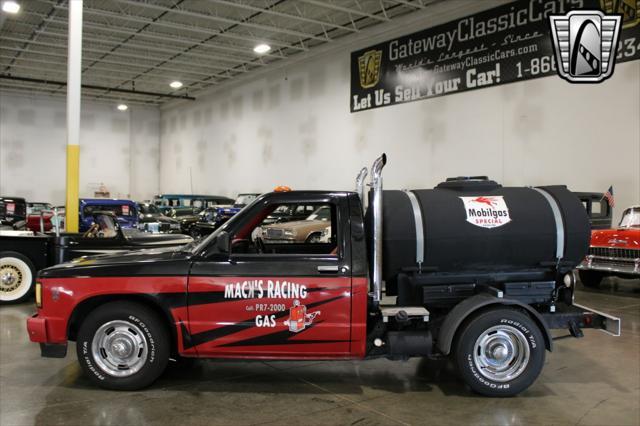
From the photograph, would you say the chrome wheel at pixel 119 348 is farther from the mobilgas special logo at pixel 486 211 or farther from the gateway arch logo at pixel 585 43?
the gateway arch logo at pixel 585 43

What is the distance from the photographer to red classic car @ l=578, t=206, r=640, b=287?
9500 millimetres

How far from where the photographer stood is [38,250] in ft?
27.6

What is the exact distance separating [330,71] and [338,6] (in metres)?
4.34

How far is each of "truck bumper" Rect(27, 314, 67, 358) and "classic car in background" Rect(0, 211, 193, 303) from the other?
378 centimetres

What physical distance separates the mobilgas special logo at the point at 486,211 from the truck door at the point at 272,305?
109 cm

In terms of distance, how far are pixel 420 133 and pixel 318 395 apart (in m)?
14.3

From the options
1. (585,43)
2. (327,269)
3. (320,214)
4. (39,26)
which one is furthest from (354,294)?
(39,26)

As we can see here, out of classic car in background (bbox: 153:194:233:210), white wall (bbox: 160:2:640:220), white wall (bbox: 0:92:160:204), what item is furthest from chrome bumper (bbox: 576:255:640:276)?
white wall (bbox: 0:92:160:204)

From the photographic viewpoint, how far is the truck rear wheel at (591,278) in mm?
10672

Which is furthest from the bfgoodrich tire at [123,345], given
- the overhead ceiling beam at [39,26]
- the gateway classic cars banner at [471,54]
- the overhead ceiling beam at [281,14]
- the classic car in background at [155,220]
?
the overhead ceiling beam at [39,26]

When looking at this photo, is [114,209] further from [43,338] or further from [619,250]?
[619,250]

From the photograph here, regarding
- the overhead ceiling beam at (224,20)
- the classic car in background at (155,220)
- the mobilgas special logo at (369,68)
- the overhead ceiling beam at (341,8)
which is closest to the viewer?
the classic car in background at (155,220)

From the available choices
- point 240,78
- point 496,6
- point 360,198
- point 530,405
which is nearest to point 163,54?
point 240,78

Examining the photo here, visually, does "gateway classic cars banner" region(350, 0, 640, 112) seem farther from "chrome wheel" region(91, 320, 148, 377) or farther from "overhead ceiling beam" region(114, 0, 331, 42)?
"chrome wheel" region(91, 320, 148, 377)
